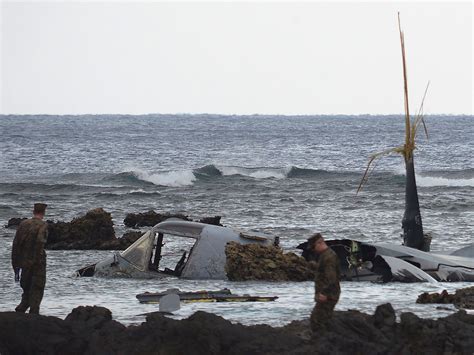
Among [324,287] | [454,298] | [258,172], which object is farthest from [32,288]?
[258,172]

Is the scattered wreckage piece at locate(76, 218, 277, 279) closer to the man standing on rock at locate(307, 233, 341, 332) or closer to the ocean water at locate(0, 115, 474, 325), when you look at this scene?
the ocean water at locate(0, 115, 474, 325)

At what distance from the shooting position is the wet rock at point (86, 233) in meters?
23.9

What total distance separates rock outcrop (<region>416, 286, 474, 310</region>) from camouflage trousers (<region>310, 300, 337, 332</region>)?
344 centimetres

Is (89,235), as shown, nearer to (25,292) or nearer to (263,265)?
(263,265)

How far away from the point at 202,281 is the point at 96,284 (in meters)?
1.77

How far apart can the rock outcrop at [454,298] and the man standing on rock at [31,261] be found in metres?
5.40

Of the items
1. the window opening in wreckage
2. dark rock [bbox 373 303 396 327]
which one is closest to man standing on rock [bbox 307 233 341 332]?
dark rock [bbox 373 303 396 327]

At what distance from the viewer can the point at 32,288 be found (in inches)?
504

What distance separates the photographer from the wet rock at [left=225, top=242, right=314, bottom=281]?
1694 cm

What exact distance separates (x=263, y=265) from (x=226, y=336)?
266 inches

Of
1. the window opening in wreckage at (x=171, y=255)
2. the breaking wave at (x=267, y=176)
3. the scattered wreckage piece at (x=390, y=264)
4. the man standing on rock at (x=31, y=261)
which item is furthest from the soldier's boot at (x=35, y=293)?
the breaking wave at (x=267, y=176)

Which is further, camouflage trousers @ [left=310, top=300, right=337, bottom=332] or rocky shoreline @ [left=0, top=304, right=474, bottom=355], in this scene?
camouflage trousers @ [left=310, top=300, right=337, bottom=332]

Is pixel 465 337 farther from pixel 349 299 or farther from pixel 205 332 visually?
pixel 349 299

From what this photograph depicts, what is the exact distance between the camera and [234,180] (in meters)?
56.5
